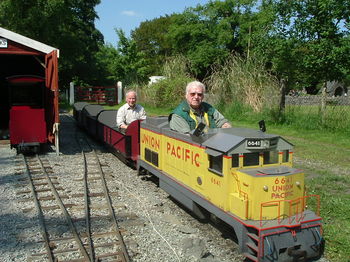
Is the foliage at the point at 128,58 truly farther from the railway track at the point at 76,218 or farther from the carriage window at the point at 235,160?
the carriage window at the point at 235,160

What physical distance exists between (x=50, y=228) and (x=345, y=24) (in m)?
13.0

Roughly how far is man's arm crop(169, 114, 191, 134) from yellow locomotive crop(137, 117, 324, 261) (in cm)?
48

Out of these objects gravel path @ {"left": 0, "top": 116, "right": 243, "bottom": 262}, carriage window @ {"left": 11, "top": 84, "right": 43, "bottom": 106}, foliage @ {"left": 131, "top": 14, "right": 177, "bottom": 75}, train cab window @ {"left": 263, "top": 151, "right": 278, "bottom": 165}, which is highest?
foliage @ {"left": 131, "top": 14, "right": 177, "bottom": 75}

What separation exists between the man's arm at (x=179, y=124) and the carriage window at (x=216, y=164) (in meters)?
0.93

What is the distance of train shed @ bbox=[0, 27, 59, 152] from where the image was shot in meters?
11.3

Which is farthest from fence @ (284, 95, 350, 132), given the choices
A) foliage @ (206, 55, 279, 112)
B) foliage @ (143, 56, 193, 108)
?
foliage @ (143, 56, 193, 108)

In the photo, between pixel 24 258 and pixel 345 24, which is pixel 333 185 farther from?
pixel 345 24

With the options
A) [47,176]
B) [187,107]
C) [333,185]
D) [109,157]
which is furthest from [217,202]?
[109,157]

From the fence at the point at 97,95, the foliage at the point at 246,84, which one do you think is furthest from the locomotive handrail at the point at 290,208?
the fence at the point at 97,95

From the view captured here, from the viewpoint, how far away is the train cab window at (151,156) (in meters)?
7.18

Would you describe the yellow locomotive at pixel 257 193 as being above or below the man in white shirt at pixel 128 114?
below

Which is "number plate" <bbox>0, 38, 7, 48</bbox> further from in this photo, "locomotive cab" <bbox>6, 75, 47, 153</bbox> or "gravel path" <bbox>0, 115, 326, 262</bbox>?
"gravel path" <bbox>0, 115, 326, 262</bbox>

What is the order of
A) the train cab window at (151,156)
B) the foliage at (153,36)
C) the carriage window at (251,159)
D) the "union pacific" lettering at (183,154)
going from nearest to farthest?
1. the carriage window at (251,159)
2. the "union pacific" lettering at (183,154)
3. the train cab window at (151,156)
4. the foliage at (153,36)

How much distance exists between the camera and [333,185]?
26.0 ft
